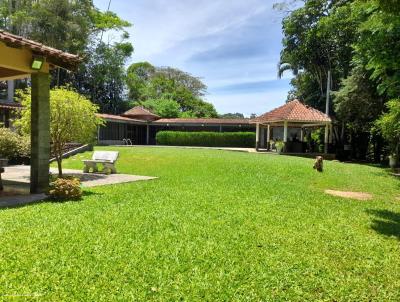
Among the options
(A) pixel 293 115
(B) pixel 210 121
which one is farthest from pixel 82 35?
(A) pixel 293 115

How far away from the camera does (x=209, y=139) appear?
4059 cm

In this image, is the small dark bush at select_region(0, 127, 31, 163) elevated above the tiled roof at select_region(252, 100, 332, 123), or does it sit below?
below

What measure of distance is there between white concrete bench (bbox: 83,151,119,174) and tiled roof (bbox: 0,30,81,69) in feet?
17.3

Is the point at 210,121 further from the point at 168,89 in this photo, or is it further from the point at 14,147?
the point at 14,147

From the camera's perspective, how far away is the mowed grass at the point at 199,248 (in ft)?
12.9

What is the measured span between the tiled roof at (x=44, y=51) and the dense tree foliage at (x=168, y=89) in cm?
4310

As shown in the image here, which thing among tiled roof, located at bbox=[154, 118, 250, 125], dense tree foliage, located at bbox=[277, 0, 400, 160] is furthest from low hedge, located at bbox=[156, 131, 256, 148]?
dense tree foliage, located at bbox=[277, 0, 400, 160]

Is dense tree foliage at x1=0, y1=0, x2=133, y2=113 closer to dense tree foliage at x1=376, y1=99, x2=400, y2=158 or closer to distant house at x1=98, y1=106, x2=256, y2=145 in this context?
distant house at x1=98, y1=106, x2=256, y2=145

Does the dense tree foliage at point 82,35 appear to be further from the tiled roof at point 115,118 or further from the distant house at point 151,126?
the distant house at point 151,126

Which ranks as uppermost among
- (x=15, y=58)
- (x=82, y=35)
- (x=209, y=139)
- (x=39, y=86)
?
(x=82, y=35)

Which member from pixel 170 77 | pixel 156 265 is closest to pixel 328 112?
pixel 156 265

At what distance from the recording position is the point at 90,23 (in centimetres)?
4709

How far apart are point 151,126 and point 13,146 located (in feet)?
96.8

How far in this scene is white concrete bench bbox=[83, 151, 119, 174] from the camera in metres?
13.6
